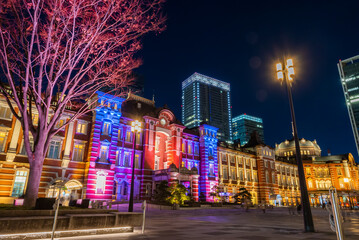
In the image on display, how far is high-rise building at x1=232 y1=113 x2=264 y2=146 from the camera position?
169 m

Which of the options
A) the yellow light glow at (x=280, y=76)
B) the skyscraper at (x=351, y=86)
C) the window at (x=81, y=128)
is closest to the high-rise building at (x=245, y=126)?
the skyscraper at (x=351, y=86)

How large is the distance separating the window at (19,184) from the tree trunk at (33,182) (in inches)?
680

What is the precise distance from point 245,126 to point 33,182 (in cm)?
16720

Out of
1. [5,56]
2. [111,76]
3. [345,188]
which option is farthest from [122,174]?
[345,188]

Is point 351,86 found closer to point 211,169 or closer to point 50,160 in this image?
point 211,169

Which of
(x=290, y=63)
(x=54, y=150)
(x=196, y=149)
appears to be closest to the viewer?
(x=290, y=63)

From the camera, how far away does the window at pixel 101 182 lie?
2862 centimetres

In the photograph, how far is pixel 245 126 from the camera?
16925 cm

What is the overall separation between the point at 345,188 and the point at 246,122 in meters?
102

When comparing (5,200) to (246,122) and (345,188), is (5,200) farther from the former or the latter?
(246,122)

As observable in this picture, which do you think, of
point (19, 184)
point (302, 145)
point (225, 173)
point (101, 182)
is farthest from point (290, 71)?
point (302, 145)

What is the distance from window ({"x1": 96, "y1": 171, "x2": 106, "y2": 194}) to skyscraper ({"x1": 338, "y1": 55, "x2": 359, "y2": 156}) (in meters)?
102

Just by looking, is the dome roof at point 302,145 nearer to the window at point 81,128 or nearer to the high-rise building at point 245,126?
the high-rise building at point 245,126

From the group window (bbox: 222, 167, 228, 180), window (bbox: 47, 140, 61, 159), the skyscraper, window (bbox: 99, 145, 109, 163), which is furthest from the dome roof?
window (bbox: 47, 140, 61, 159)
